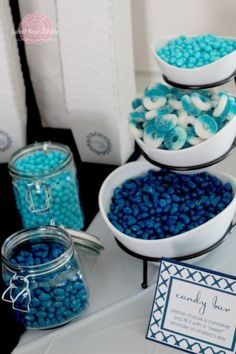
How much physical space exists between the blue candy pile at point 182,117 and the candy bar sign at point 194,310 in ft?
0.57

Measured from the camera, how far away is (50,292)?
0.76 m

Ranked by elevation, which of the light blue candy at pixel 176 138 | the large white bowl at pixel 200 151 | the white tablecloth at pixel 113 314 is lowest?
the white tablecloth at pixel 113 314

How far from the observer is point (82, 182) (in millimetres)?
1154

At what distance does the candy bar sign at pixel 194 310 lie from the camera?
717mm

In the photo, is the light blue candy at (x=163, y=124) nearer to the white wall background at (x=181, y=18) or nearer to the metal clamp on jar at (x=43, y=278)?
the metal clamp on jar at (x=43, y=278)

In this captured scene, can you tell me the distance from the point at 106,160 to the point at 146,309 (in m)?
0.44

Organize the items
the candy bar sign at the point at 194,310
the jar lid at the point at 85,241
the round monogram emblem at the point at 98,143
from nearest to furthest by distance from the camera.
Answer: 1. the candy bar sign at the point at 194,310
2. the jar lid at the point at 85,241
3. the round monogram emblem at the point at 98,143

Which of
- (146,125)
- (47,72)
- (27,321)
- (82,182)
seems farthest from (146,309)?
(47,72)

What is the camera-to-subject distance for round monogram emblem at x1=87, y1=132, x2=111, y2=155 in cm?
114

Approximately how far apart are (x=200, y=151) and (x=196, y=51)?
0.15m

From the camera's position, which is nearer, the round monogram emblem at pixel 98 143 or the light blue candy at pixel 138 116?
the light blue candy at pixel 138 116

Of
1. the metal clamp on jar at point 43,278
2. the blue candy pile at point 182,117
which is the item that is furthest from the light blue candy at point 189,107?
the metal clamp on jar at point 43,278

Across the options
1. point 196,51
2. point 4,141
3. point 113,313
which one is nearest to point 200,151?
point 196,51

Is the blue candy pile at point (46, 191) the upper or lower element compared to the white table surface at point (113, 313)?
upper
